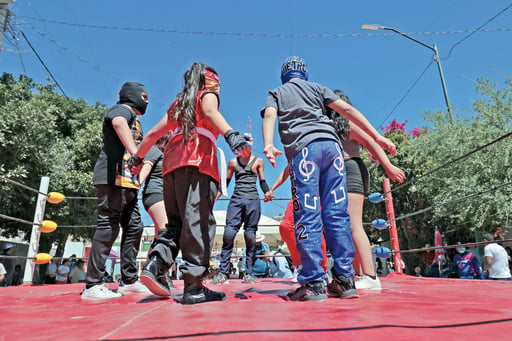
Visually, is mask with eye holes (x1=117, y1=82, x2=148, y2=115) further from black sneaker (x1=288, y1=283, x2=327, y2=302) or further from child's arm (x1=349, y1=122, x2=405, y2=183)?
black sneaker (x1=288, y1=283, x2=327, y2=302)

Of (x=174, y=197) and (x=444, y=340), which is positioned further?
(x=174, y=197)

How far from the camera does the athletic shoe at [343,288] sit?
178 centimetres

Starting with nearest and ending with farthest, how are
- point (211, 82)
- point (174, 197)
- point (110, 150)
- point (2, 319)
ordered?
point (2, 319) < point (174, 197) < point (211, 82) < point (110, 150)

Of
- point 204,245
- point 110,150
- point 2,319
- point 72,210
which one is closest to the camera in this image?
point 2,319

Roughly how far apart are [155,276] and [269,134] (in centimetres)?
102

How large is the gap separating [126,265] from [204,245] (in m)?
1.09

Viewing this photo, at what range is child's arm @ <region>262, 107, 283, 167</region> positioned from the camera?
6.21 feet

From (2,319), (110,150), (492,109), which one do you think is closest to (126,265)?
(110,150)

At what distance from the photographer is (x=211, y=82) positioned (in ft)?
7.07

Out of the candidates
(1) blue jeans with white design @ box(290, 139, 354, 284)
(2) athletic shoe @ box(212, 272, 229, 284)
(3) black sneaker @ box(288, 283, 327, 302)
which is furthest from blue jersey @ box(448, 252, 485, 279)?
(3) black sneaker @ box(288, 283, 327, 302)

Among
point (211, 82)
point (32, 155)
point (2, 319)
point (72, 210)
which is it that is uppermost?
point (32, 155)

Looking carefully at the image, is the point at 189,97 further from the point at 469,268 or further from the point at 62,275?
the point at 62,275

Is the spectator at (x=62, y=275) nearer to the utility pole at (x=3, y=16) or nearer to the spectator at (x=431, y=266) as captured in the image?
the utility pole at (x=3, y=16)

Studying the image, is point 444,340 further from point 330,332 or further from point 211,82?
point 211,82
